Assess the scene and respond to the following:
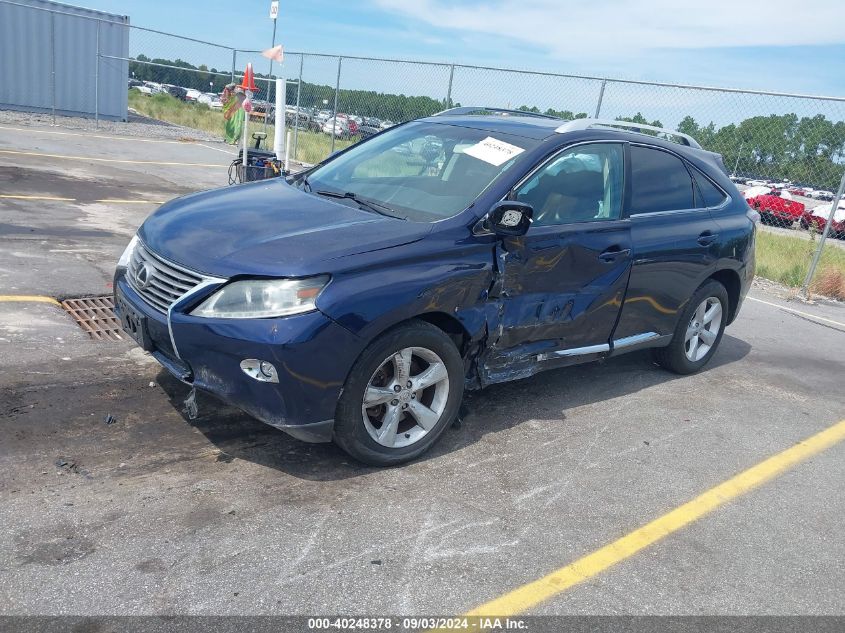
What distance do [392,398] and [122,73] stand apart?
21859mm

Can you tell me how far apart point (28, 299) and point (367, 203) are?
9.89ft

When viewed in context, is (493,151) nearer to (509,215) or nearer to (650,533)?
(509,215)

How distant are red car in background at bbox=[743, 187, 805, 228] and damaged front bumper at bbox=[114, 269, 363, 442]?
10372 mm

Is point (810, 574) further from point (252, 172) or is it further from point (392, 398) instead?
point (252, 172)

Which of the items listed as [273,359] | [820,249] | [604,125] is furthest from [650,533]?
[820,249]

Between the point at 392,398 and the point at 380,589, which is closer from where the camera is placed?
the point at 380,589

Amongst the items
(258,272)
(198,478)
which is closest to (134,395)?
(198,478)

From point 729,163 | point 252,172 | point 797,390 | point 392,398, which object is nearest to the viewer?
point 392,398

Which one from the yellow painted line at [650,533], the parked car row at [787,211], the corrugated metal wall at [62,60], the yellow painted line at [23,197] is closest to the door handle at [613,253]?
the yellow painted line at [650,533]

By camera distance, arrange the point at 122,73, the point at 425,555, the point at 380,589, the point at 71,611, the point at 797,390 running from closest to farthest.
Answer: the point at 71,611
the point at 380,589
the point at 425,555
the point at 797,390
the point at 122,73

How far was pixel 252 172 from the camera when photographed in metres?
10.3

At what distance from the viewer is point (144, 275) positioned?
3895mm

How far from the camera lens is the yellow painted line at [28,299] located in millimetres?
5598

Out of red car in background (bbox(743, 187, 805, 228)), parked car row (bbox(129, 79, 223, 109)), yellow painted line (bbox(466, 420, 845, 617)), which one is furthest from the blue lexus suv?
parked car row (bbox(129, 79, 223, 109))
